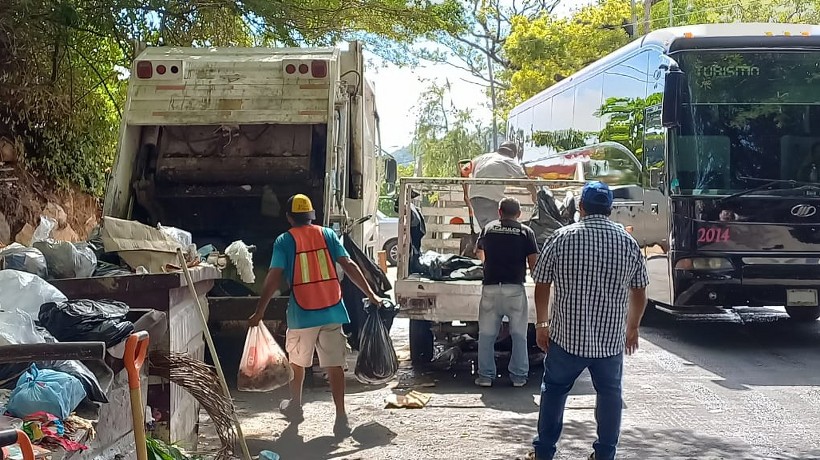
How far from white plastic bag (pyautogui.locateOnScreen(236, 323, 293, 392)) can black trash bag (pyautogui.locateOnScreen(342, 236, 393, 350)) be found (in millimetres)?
1103

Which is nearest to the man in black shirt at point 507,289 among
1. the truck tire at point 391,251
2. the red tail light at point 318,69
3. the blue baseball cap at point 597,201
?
the red tail light at point 318,69

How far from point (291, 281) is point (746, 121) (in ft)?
17.2

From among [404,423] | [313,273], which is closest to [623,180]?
[404,423]

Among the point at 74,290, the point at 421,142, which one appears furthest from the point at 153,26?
the point at 421,142

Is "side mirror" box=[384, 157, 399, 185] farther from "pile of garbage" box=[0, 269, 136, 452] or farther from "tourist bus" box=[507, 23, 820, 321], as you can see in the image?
"pile of garbage" box=[0, 269, 136, 452]

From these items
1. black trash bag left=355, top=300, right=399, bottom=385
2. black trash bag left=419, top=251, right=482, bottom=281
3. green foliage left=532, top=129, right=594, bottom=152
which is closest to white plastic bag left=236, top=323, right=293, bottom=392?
black trash bag left=355, top=300, right=399, bottom=385

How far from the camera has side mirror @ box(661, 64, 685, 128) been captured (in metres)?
8.95

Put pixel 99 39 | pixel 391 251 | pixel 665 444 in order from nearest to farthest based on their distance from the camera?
pixel 665 444, pixel 99 39, pixel 391 251

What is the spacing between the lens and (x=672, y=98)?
8953 millimetres

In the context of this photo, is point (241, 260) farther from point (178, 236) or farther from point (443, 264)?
point (443, 264)

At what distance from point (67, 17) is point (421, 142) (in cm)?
2604

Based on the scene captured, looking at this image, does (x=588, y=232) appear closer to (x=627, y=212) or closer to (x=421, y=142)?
(x=627, y=212)

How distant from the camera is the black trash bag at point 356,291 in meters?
7.31

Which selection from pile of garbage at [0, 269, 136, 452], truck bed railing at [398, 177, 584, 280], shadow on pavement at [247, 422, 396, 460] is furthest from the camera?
truck bed railing at [398, 177, 584, 280]
